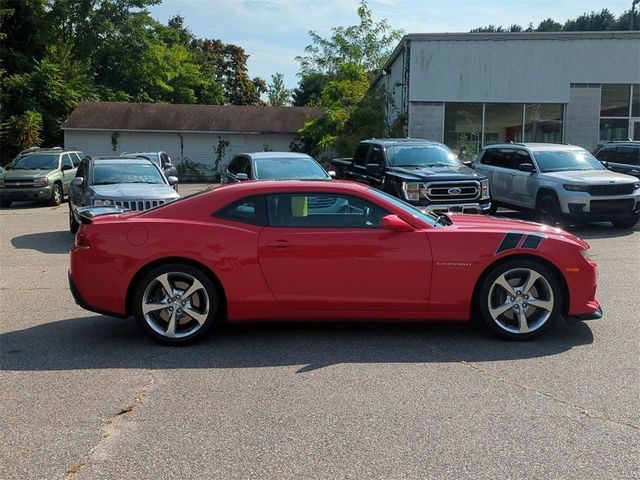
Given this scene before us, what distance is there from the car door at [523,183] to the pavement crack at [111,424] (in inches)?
447

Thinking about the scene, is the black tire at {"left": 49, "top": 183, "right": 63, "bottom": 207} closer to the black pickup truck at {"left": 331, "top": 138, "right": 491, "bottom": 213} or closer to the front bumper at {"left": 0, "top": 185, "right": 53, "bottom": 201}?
the front bumper at {"left": 0, "top": 185, "right": 53, "bottom": 201}

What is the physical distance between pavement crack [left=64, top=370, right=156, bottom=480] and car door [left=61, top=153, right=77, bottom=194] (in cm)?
1840

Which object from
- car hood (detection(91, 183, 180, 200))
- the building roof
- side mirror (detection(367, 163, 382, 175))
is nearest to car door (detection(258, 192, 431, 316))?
car hood (detection(91, 183, 180, 200))

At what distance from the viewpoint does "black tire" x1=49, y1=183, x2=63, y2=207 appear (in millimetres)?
21130

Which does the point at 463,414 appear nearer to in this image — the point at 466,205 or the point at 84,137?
the point at 466,205

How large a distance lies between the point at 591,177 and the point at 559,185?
70 centimetres

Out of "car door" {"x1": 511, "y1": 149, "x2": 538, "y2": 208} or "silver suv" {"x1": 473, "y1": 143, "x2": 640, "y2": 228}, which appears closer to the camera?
"silver suv" {"x1": 473, "y1": 143, "x2": 640, "y2": 228}

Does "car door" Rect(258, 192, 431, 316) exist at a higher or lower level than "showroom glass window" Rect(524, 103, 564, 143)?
lower

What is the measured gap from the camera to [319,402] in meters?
4.52

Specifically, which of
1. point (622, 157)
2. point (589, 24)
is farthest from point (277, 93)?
point (622, 157)

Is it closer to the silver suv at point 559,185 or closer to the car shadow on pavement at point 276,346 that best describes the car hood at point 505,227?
the car shadow on pavement at point 276,346

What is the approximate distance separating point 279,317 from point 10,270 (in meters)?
5.77

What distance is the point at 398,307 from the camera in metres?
5.85

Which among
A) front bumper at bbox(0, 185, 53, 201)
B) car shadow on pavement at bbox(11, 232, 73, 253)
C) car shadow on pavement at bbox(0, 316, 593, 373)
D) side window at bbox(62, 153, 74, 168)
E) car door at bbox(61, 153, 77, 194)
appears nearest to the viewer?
car shadow on pavement at bbox(0, 316, 593, 373)
